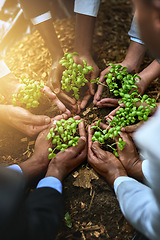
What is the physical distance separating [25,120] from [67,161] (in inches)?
26.4

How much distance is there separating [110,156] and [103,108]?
2.12ft

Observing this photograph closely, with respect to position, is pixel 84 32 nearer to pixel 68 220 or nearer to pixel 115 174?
pixel 115 174

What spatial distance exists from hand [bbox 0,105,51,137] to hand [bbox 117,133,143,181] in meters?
0.87

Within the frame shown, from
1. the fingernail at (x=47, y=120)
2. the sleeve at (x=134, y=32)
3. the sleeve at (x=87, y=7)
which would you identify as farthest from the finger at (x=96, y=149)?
the sleeve at (x=87, y=7)

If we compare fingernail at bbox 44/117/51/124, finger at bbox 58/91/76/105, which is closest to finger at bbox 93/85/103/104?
finger at bbox 58/91/76/105

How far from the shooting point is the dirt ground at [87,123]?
5.51ft

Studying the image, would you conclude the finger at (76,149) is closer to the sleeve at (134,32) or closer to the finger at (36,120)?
the finger at (36,120)

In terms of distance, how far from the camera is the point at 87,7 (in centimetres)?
207

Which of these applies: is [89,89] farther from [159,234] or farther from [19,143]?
[159,234]

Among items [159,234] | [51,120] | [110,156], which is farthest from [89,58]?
[159,234]

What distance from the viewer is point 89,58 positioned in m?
2.32

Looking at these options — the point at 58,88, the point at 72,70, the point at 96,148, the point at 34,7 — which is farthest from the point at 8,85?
the point at 96,148

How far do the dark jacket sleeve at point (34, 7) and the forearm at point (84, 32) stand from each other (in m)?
0.44

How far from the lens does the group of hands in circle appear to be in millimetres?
1807
